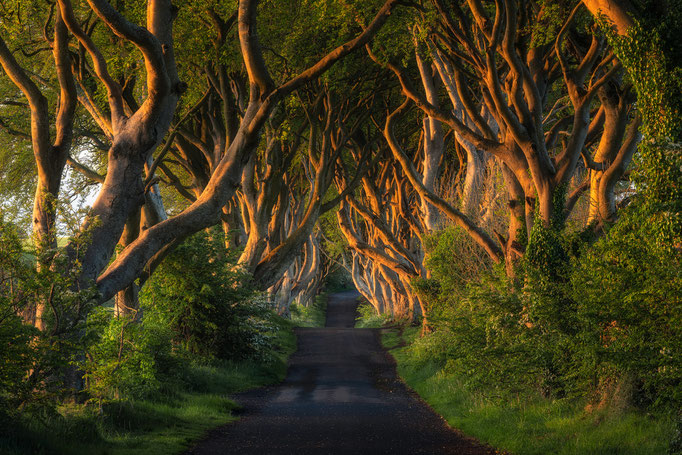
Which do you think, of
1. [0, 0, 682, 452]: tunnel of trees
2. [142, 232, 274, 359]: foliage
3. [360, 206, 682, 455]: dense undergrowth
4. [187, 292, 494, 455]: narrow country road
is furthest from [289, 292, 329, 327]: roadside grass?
[360, 206, 682, 455]: dense undergrowth

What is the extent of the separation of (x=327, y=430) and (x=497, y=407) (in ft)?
9.34

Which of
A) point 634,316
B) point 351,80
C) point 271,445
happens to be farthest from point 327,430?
point 351,80

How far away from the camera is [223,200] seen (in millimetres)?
11688

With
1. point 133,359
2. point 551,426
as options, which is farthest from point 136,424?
point 551,426

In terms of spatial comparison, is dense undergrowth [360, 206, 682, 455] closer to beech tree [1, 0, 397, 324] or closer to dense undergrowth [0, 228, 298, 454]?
dense undergrowth [0, 228, 298, 454]

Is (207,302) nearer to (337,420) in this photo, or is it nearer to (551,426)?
(337,420)

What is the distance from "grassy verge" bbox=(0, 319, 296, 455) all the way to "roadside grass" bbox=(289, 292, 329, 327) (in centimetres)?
2820

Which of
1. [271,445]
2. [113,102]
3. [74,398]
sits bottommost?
[271,445]

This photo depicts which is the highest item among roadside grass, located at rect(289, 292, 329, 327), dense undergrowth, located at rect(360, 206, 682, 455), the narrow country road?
roadside grass, located at rect(289, 292, 329, 327)

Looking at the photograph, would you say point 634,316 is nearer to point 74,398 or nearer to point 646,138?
point 646,138

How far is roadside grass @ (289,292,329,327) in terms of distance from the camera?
47050 mm

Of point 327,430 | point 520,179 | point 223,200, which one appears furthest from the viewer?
point 520,179

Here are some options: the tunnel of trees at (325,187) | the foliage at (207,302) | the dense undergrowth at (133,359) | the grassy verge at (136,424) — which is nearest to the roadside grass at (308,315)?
the tunnel of trees at (325,187)

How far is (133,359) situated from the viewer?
10867 mm
